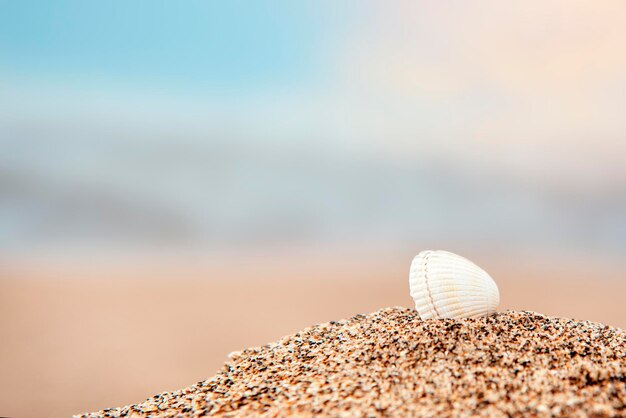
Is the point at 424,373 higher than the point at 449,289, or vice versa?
the point at 449,289

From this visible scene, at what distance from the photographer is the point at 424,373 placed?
356 centimetres

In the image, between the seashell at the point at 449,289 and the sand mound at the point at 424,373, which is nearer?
the sand mound at the point at 424,373

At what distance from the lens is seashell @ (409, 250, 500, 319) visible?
175 inches

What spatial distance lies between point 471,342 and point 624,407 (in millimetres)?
1024

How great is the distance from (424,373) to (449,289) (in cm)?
102

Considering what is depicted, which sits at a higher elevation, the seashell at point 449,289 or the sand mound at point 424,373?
the seashell at point 449,289

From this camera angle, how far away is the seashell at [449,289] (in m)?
4.44

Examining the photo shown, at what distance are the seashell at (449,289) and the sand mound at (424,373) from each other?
0.38 ft

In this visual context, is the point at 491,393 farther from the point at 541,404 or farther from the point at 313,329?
the point at 313,329

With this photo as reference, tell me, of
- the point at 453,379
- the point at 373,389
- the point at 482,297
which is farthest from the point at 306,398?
the point at 482,297

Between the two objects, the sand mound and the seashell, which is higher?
the seashell

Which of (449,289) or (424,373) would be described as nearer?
(424,373)

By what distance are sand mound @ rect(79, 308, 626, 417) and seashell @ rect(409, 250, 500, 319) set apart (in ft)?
0.38

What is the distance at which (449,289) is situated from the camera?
4445 millimetres
